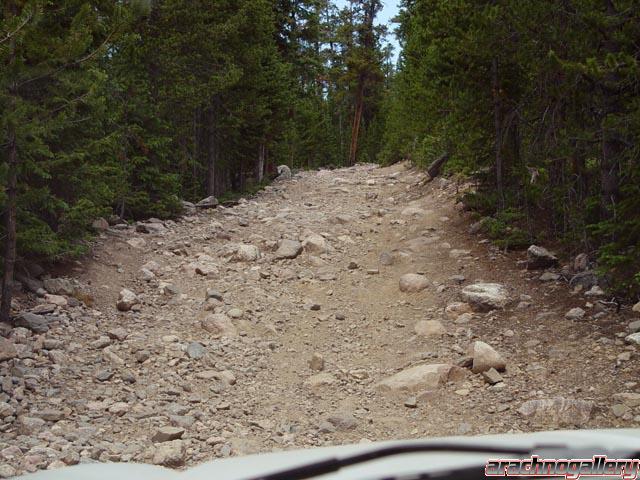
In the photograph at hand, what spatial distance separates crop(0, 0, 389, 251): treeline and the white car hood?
6698 millimetres

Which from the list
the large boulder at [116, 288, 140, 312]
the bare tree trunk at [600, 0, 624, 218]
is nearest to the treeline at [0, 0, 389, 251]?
the large boulder at [116, 288, 140, 312]

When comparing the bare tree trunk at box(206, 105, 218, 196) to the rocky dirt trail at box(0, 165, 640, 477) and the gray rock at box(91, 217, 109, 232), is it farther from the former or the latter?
the rocky dirt trail at box(0, 165, 640, 477)

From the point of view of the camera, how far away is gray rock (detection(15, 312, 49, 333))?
762 cm

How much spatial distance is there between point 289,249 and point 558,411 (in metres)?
7.36

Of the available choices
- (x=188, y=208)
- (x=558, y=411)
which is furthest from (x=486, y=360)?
(x=188, y=208)

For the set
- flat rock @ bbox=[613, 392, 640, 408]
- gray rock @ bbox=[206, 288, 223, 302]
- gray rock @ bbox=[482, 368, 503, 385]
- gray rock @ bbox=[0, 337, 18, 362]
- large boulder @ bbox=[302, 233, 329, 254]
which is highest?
large boulder @ bbox=[302, 233, 329, 254]

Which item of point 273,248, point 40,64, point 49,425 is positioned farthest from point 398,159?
point 49,425

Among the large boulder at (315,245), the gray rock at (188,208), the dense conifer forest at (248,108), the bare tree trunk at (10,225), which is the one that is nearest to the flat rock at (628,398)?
the dense conifer forest at (248,108)

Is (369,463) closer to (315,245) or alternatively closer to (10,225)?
(10,225)

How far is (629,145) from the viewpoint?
7.50m

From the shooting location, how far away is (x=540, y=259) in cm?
923

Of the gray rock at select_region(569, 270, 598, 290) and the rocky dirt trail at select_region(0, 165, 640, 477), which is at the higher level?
the gray rock at select_region(569, 270, 598, 290)

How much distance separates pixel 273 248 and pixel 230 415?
21.1 feet

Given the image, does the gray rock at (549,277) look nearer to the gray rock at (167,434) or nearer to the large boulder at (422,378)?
the large boulder at (422,378)
